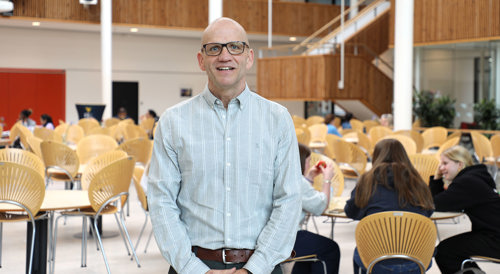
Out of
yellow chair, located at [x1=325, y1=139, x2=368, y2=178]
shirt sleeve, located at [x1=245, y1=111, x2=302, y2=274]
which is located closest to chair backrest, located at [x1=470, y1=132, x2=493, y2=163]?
yellow chair, located at [x1=325, y1=139, x2=368, y2=178]

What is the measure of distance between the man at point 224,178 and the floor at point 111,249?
3.21m

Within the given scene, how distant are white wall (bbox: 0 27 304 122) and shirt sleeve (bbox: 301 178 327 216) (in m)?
18.3

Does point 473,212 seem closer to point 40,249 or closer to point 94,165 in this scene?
point 40,249

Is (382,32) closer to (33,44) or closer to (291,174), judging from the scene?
(33,44)

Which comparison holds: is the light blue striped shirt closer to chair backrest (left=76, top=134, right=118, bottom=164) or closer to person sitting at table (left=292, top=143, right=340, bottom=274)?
person sitting at table (left=292, top=143, right=340, bottom=274)

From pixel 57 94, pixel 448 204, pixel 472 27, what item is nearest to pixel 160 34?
pixel 57 94

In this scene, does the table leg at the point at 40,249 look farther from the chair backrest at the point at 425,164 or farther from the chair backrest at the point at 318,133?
the chair backrest at the point at 318,133

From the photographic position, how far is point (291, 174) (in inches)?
83.0

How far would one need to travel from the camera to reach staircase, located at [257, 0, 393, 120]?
637 inches

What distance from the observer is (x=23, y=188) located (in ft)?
14.5

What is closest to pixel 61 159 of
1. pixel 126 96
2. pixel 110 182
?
pixel 110 182

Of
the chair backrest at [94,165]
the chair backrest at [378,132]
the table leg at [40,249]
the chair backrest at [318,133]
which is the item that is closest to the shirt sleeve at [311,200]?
the table leg at [40,249]

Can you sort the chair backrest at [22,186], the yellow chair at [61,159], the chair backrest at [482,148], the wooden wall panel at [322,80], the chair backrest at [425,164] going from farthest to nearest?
the wooden wall panel at [322,80], the chair backrest at [482,148], the yellow chair at [61,159], the chair backrest at [425,164], the chair backrest at [22,186]

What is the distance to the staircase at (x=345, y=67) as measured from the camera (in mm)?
16188
